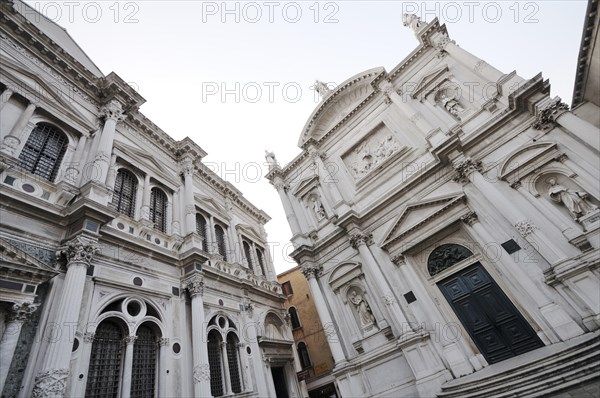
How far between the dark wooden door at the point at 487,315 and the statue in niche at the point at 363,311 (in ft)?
10.3

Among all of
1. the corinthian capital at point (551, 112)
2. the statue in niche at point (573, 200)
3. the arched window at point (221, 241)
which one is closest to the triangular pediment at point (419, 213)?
the statue in niche at point (573, 200)

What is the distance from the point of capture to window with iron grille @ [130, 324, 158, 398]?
8.10 m

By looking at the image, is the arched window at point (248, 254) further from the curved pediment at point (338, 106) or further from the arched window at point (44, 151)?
the arched window at point (44, 151)

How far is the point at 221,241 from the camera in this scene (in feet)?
52.8

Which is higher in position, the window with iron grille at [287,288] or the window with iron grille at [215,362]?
the window with iron grille at [287,288]

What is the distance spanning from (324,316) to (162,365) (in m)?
6.92

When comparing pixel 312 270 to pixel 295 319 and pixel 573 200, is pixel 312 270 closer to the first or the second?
pixel 295 319

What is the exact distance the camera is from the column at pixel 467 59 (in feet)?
39.2

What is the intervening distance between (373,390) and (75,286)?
10.6 metres

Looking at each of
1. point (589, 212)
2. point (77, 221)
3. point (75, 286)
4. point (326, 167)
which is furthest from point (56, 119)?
point (589, 212)

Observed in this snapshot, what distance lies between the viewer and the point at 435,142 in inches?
486

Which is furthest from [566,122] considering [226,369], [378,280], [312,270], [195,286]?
[226,369]

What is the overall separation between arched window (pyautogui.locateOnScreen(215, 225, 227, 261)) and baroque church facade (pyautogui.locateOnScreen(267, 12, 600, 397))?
156 inches

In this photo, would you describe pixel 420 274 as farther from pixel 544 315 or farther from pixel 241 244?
pixel 241 244
